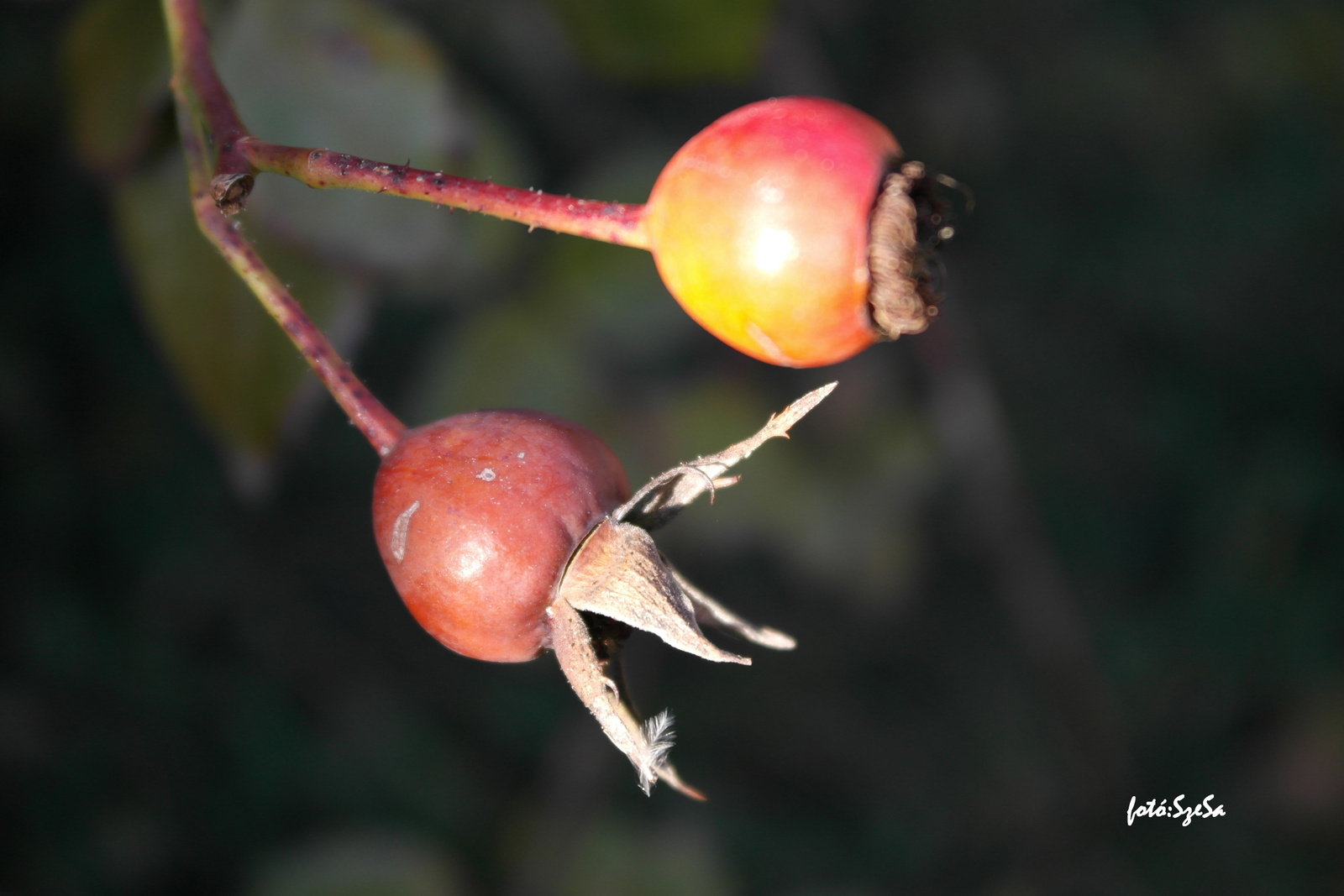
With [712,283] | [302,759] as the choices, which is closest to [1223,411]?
[302,759]

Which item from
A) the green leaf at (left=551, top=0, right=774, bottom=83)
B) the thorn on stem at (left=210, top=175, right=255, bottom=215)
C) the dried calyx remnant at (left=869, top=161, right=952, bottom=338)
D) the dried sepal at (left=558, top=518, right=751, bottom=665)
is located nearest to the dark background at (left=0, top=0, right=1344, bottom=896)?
the green leaf at (left=551, top=0, right=774, bottom=83)

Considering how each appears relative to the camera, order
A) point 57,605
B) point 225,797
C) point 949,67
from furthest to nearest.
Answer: point 949,67 → point 225,797 → point 57,605

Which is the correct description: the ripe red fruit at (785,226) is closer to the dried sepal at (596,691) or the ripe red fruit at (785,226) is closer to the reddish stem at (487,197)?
the reddish stem at (487,197)

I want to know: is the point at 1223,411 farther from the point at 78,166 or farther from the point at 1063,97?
the point at 78,166

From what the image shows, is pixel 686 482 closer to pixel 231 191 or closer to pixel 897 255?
pixel 897 255
